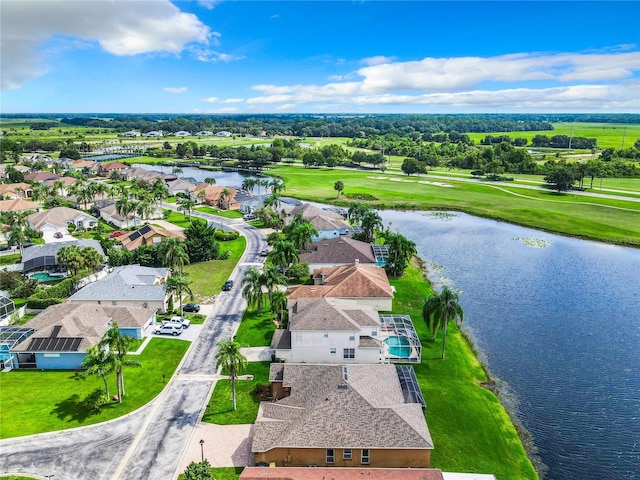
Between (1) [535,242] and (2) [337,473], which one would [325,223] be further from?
(2) [337,473]

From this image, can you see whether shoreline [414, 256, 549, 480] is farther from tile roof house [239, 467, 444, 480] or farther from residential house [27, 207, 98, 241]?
residential house [27, 207, 98, 241]

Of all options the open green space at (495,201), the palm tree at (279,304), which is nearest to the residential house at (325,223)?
the palm tree at (279,304)

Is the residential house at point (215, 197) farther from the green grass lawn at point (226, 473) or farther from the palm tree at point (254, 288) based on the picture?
the green grass lawn at point (226, 473)

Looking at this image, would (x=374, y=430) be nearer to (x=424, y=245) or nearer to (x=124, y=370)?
(x=124, y=370)

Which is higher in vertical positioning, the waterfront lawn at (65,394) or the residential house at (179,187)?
the residential house at (179,187)

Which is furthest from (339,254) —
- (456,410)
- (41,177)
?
(41,177)

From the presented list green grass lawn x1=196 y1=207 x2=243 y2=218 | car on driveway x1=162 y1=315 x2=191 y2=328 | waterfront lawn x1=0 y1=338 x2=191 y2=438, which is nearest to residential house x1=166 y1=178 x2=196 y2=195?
green grass lawn x1=196 y1=207 x2=243 y2=218

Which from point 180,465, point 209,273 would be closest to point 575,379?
point 180,465
